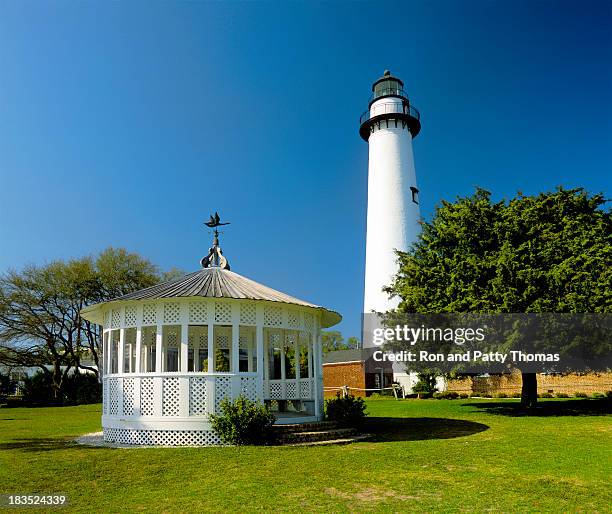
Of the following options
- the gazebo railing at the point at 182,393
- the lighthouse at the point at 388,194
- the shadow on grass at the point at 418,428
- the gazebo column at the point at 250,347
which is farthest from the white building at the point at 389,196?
the gazebo railing at the point at 182,393

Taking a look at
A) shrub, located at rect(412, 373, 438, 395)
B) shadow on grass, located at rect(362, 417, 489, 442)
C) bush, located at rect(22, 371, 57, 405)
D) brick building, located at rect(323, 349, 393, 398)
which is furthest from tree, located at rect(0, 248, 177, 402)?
shadow on grass, located at rect(362, 417, 489, 442)

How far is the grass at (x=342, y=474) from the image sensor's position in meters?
7.05

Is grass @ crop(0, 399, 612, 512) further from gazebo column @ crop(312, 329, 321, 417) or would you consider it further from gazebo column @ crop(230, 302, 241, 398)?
gazebo column @ crop(312, 329, 321, 417)

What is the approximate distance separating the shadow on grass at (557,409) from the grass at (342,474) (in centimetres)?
562

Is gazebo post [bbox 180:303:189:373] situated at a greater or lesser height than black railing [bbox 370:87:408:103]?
lesser

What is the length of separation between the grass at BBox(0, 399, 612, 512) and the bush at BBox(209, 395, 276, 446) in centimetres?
62

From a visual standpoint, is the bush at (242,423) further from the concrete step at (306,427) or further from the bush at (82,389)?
the bush at (82,389)

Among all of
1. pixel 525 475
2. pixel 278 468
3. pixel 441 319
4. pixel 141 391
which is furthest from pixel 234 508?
pixel 441 319

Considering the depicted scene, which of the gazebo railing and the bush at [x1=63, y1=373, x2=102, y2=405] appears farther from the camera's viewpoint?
the bush at [x1=63, y1=373, x2=102, y2=405]

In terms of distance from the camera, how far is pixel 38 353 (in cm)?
3897

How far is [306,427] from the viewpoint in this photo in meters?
13.2

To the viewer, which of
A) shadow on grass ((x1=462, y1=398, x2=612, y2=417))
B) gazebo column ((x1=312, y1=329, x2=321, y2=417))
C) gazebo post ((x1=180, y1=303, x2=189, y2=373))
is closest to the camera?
gazebo post ((x1=180, y1=303, x2=189, y2=373))

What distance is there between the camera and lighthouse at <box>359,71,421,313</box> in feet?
103

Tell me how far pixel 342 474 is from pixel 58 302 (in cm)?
3585
